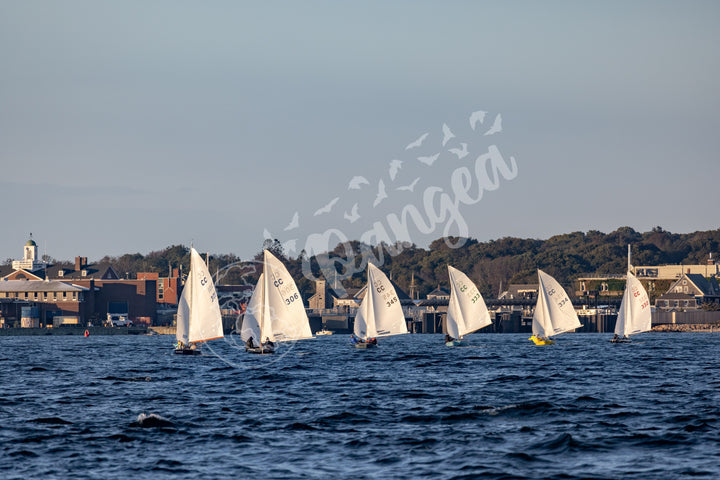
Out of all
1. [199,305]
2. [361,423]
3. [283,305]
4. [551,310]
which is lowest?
[361,423]

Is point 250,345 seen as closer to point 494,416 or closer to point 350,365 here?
point 350,365

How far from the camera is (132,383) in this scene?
51.6 m

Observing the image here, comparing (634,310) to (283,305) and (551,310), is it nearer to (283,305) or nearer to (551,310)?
(551,310)

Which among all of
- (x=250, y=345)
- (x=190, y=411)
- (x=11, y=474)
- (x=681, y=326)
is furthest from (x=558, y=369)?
(x=681, y=326)

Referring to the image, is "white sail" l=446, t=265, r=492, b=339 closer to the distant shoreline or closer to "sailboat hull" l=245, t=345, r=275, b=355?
"sailboat hull" l=245, t=345, r=275, b=355

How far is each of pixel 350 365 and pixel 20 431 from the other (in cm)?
3754

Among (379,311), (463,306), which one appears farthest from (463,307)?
(379,311)

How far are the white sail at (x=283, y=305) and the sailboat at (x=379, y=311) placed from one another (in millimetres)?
17404

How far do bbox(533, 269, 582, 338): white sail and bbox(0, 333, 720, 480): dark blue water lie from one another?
117 feet

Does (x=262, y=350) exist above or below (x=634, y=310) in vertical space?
below

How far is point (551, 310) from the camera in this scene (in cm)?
9838

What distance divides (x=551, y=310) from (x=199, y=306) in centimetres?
4095

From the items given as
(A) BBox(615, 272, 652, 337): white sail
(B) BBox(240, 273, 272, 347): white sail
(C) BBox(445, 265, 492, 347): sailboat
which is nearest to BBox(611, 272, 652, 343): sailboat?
(A) BBox(615, 272, 652, 337): white sail

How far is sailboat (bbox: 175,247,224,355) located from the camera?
7081cm
